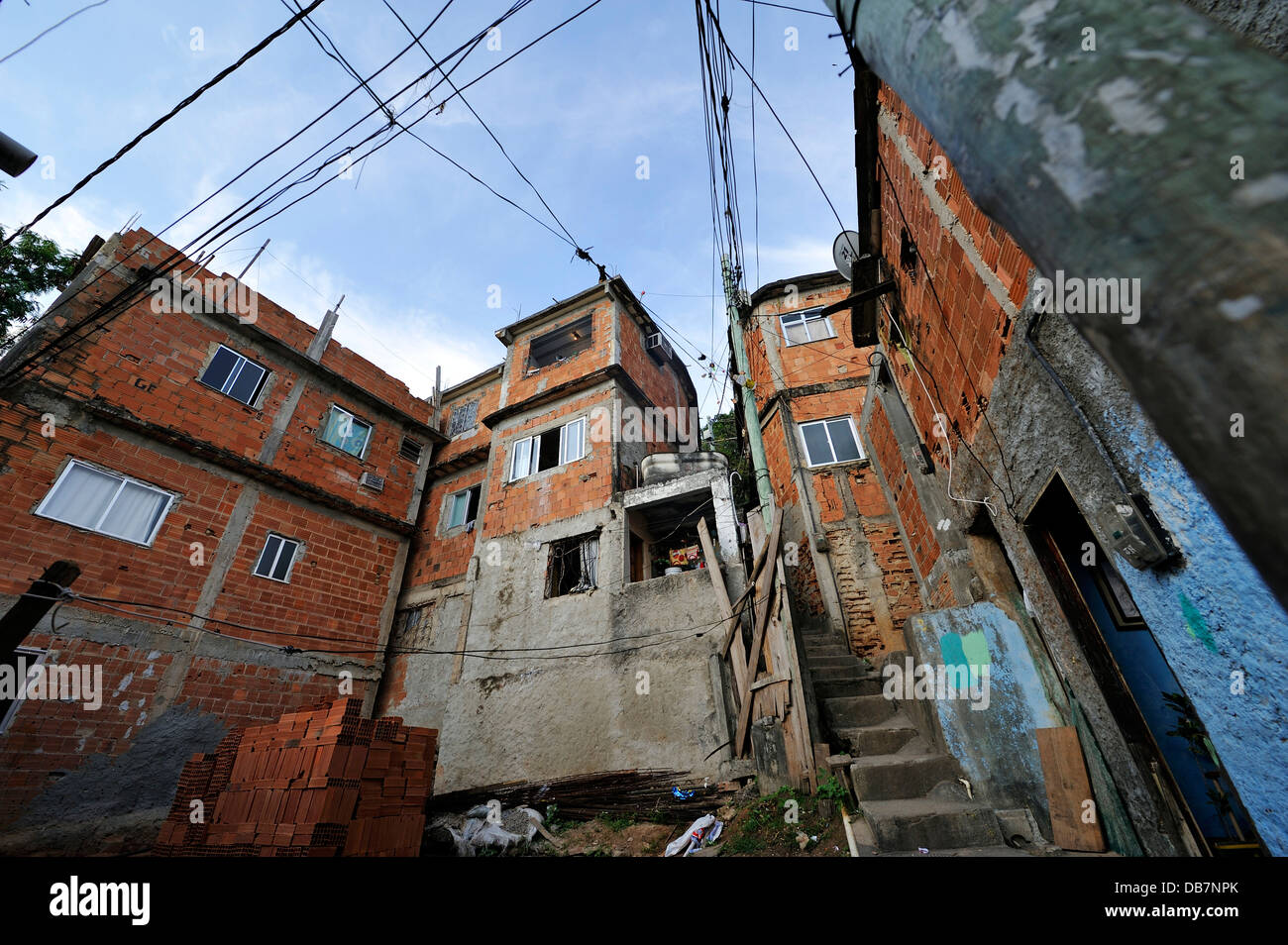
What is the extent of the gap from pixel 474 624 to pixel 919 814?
9.11m

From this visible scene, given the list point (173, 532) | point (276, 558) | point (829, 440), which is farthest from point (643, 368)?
point (173, 532)

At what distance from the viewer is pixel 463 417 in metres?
16.4

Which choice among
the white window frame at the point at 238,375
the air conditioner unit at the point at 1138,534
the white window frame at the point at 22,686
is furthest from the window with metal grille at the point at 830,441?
the white window frame at the point at 22,686

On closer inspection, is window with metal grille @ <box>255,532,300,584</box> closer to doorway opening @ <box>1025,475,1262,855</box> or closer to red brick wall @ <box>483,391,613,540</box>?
red brick wall @ <box>483,391,613,540</box>

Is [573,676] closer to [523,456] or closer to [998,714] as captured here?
[523,456]

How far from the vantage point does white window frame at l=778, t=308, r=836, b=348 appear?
Answer: 41.4 ft

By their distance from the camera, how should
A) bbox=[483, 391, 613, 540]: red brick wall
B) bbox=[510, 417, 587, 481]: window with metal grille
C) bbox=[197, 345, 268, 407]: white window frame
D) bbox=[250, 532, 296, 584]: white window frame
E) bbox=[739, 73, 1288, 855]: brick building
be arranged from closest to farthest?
bbox=[739, 73, 1288, 855]: brick building, bbox=[250, 532, 296, 584]: white window frame, bbox=[197, 345, 268, 407]: white window frame, bbox=[483, 391, 613, 540]: red brick wall, bbox=[510, 417, 587, 481]: window with metal grille

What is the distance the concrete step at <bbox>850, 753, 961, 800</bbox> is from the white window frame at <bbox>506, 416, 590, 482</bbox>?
8806 mm

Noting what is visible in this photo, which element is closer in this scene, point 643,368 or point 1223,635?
point 1223,635

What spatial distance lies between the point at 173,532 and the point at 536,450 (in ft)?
23.4

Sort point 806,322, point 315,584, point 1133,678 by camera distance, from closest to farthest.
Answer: point 1133,678
point 315,584
point 806,322

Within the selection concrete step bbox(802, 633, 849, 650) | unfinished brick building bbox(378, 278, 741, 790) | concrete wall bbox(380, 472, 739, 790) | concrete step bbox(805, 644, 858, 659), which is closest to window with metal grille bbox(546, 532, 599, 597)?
unfinished brick building bbox(378, 278, 741, 790)
